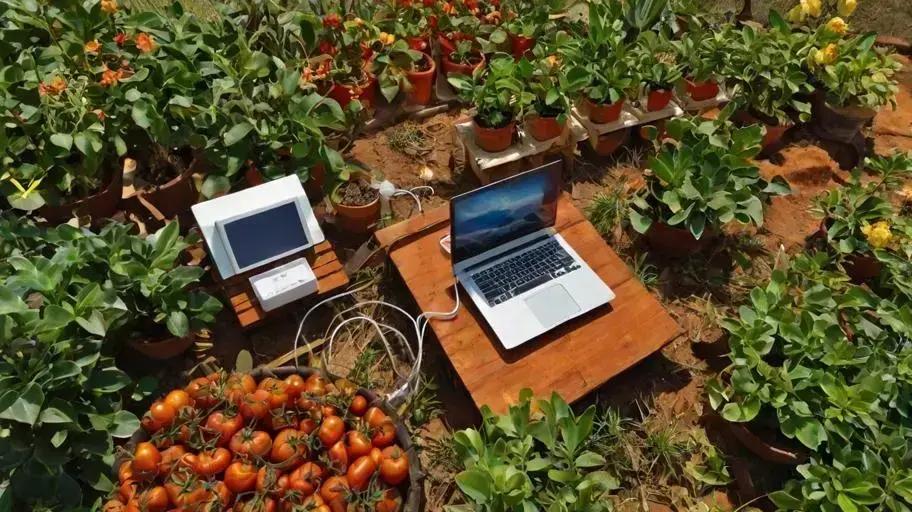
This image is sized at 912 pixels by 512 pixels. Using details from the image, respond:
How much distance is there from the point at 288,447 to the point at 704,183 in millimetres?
2172

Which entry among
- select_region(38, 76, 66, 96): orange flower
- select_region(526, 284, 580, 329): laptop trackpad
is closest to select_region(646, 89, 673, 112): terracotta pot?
select_region(526, 284, 580, 329): laptop trackpad

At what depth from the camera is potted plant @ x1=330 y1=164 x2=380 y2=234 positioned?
2992mm

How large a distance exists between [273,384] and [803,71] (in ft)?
11.7

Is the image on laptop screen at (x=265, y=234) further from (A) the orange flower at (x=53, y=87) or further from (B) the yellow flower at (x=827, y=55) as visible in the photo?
(B) the yellow flower at (x=827, y=55)

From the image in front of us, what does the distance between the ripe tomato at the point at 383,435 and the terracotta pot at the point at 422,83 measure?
226 centimetres

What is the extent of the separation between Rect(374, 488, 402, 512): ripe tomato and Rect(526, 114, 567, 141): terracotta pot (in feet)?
6.79

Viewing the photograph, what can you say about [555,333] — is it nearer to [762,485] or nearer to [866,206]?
[762,485]

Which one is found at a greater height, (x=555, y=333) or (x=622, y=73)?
(x=622, y=73)

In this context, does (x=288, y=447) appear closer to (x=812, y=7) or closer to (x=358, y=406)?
(x=358, y=406)

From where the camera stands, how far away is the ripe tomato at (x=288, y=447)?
1964 mm

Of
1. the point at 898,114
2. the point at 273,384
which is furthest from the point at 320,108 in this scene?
the point at 898,114

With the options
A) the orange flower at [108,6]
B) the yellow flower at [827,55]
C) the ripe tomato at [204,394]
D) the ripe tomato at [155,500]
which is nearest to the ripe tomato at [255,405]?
the ripe tomato at [204,394]

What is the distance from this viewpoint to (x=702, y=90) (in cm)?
363

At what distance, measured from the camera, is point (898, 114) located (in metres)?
4.11
